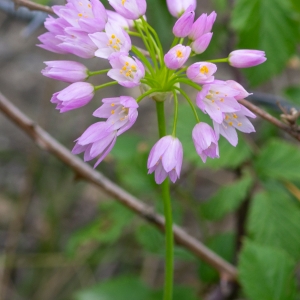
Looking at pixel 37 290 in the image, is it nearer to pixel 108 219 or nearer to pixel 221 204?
pixel 108 219

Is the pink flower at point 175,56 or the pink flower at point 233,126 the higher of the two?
the pink flower at point 175,56

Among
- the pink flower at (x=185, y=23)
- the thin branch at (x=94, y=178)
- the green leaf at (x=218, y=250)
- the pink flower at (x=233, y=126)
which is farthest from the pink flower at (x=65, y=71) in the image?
the green leaf at (x=218, y=250)

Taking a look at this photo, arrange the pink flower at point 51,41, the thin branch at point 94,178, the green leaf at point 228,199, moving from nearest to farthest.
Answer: the pink flower at point 51,41
the thin branch at point 94,178
the green leaf at point 228,199

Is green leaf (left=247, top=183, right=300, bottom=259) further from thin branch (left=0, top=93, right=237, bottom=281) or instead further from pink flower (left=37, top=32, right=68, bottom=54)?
pink flower (left=37, top=32, right=68, bottom=54)

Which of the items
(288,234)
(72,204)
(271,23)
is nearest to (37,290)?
(72,204)

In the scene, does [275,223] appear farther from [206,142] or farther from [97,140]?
[97,140]

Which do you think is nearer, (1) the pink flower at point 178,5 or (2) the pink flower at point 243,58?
(2) the pink flower at point 243,58

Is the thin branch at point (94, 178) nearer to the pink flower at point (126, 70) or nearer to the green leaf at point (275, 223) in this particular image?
the green leaf at point (275, 223)
